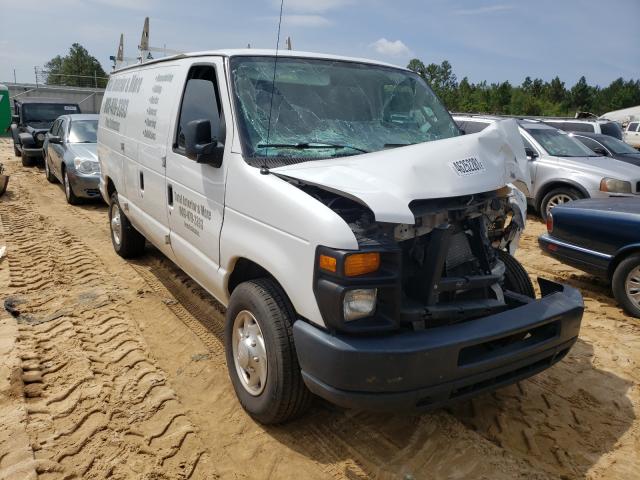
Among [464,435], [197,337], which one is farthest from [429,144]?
[197,337]

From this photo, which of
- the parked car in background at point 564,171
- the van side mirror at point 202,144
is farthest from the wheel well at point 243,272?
the parked car in background at point 564,171

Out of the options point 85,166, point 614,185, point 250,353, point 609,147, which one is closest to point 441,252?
point 250,353

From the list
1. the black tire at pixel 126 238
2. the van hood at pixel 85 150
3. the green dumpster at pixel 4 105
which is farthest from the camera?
the green dumpster at pixel 4 105

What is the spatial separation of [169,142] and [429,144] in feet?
7.30

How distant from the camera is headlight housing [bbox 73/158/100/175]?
945 cm

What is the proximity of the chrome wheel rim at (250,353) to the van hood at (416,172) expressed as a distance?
0.95 m

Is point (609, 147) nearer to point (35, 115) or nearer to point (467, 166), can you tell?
point (467, 166)

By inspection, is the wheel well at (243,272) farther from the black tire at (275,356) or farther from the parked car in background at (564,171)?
the parked car in background at (564,171)

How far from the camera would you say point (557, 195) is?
9344mm

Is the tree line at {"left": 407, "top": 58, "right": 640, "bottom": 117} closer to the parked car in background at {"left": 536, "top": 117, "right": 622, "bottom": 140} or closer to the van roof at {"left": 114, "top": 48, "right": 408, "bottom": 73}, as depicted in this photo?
the parked car in background at {"left": 536, "top": 117, "right": 622, "bottom": 140}

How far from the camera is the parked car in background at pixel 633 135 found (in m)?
27.2

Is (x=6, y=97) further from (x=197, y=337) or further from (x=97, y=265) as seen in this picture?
(x=197, y=337)

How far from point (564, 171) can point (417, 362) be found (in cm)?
800

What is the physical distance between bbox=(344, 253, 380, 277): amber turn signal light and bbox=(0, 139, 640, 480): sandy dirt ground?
1154 mm
